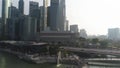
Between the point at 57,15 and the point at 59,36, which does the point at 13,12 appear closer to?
the point at 57,15

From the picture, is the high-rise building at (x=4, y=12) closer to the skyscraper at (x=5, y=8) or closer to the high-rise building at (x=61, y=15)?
the skyscraper at (x=5, y=8)

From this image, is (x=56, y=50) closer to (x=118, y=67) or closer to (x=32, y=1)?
(x=118, y=67)

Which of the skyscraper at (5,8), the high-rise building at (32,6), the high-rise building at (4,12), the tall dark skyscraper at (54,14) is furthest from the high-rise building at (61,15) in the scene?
the skyscraper at (5,8)

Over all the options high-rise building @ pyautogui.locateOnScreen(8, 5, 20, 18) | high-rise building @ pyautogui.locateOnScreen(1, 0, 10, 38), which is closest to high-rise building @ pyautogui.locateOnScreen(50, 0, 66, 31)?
high-rise building @ pyautogui.locateOnScreen(8, 5, 20, 18)

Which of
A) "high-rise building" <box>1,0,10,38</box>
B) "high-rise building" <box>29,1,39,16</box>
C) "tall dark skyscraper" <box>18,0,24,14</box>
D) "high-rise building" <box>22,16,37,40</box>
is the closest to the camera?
"high-rise building" <box>22,16,37,40</box>

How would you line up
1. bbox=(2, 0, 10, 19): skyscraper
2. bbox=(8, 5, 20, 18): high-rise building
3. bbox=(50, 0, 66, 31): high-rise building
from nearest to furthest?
bbox=(50, 0, 66, 31): high-rise building < bbox=(8, 5, 20, 18): high-rise building < bbox=(2, 0, 10, 19): skyscraper

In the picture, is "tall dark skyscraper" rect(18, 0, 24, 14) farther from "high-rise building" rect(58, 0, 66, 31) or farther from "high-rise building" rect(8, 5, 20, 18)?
"high-rise building" rect(58, 0, 66, 31)

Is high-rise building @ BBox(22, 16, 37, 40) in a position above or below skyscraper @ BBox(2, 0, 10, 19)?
below

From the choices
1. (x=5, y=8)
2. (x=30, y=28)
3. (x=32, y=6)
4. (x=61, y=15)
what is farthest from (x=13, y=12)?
(x=61, y=15)
